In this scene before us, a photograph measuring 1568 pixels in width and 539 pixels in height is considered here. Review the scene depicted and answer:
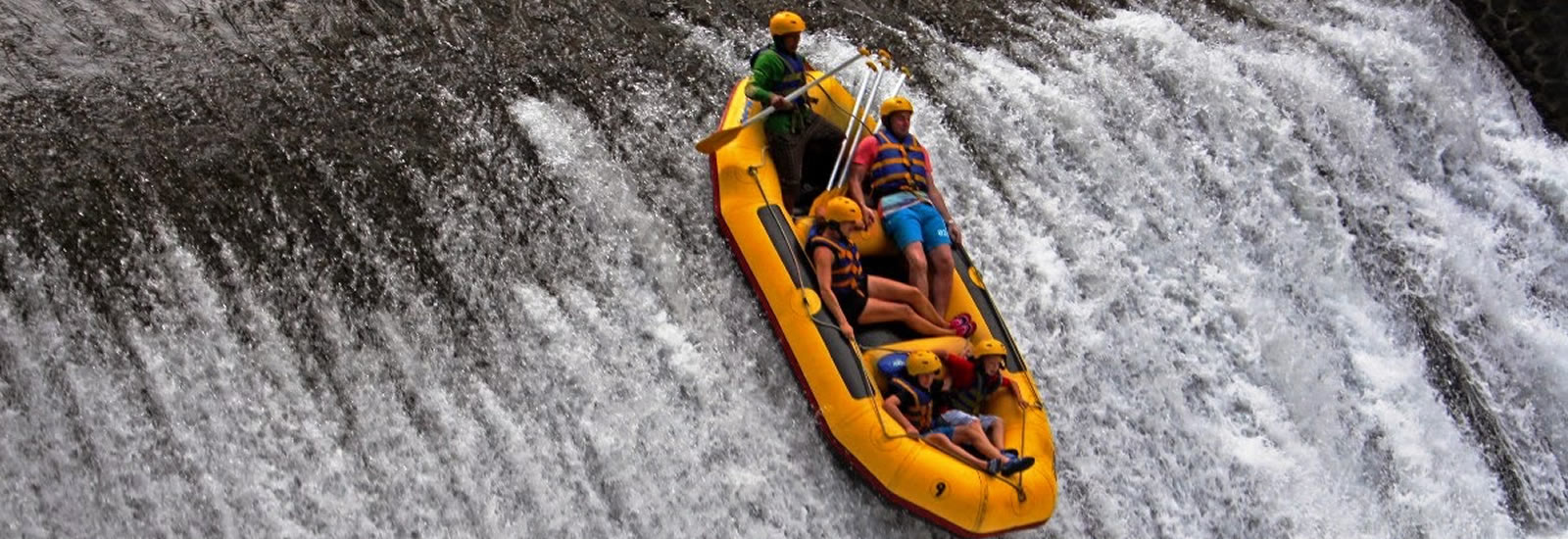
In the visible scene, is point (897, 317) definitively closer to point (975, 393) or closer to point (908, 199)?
point (975, 393)

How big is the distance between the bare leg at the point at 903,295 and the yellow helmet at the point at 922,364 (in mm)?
607

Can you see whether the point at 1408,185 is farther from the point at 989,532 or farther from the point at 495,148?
the point at 495,148

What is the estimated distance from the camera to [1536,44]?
12555 millimetres

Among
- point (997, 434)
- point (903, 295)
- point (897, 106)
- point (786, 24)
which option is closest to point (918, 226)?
point (903, 295)

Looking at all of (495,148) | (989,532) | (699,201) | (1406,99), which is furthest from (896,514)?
(1406,99)

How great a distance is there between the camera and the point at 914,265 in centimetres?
902

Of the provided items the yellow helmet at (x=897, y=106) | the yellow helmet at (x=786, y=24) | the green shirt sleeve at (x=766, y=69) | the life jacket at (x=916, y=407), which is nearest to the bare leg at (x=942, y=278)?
the life jacket at (x=916, y=407)

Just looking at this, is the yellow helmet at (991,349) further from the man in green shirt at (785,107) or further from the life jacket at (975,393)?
the man in green shirt at (785,107)

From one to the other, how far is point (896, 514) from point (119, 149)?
481cm

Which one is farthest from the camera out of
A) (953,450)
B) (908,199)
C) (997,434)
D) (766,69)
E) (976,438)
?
(766,69)

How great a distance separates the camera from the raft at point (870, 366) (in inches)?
317

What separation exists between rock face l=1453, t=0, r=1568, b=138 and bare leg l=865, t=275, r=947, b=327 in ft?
21.1

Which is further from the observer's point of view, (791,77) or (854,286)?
(791,77)

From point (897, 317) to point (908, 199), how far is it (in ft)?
2.75
